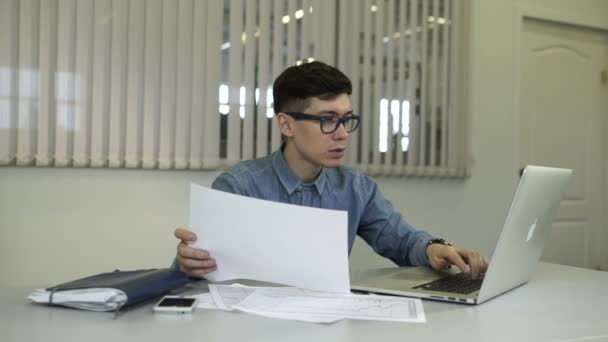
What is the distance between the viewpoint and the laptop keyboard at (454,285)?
127 cm

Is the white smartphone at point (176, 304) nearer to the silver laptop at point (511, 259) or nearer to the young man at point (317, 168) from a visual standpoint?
the silver laptop at point (511, 259)

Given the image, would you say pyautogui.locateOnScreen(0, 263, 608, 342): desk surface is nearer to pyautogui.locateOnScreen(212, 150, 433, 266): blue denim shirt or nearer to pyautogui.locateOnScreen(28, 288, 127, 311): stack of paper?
pyautogui.locateOnScreen(28, 288, 127, 311): stack of paper

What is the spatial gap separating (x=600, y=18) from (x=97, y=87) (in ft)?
10.7

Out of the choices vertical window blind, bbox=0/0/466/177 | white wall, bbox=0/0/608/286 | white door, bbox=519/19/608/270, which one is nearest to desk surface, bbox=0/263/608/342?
white wall, bbox=0/0/608/286

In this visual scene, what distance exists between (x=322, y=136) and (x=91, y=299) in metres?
0.86

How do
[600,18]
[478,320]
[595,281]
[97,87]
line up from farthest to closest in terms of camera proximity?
[600,18] → [97,87] → [595,281] → [478,320]

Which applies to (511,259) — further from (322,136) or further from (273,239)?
(322,136)

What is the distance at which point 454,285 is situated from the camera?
133 centimetres

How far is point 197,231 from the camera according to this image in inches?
48.1

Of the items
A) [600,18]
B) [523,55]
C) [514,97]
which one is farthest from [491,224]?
[600,18]

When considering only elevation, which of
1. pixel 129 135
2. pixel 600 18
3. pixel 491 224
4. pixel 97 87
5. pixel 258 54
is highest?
A: pixel 600 18

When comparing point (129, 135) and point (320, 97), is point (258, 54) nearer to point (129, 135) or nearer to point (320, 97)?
point (129, 135)

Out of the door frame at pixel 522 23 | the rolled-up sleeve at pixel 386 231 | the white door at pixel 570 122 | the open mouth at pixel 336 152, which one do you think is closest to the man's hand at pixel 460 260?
the rolled-up sleeve at pixel 386 231

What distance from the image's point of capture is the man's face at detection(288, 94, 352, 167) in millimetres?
1691
